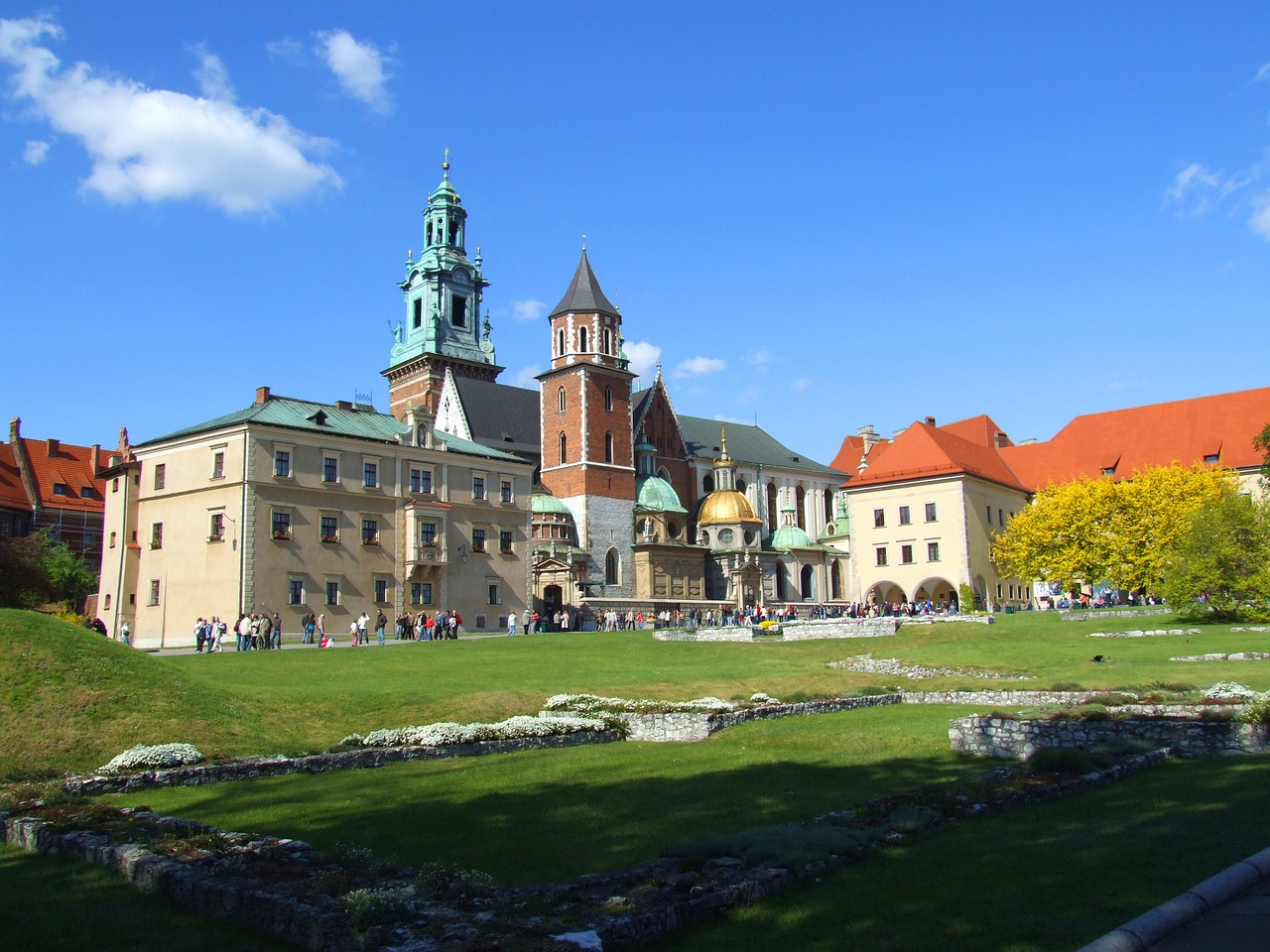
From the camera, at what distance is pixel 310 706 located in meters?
22.9

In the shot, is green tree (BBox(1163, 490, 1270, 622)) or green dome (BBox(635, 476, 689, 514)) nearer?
Result: green tree (BBox(1163, 490, 1270, 622))

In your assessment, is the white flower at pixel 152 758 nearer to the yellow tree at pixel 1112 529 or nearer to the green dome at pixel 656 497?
the yellow tree at pixel 1112 529

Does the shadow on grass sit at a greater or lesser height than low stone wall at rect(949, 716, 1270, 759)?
lesser

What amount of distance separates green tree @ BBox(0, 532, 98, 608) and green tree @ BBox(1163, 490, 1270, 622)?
50855mm

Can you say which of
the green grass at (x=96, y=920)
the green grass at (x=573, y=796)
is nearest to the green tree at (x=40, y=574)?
the green grass at (x=573, y=796)

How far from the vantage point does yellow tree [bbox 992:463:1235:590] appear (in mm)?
60250

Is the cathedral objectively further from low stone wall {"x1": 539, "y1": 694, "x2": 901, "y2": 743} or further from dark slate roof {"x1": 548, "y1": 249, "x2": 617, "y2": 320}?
low stone wall {"x1": 539, "y1": 694, "x2": 901, "y2": 743}

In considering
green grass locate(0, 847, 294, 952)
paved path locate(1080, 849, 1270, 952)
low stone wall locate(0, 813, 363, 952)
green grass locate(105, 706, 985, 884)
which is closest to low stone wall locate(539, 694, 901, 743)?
green grass locate(105, 706, 985, 884)

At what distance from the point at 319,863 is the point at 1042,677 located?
911 inches

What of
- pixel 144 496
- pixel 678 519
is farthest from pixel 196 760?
pixel 678 519

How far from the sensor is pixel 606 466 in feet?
260

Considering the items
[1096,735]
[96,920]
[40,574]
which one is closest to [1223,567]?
[1096,735]

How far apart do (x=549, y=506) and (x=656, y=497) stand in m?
10.3

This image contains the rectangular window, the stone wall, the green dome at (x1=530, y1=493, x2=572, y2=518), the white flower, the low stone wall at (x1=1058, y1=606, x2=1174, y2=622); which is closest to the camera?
the white flower
